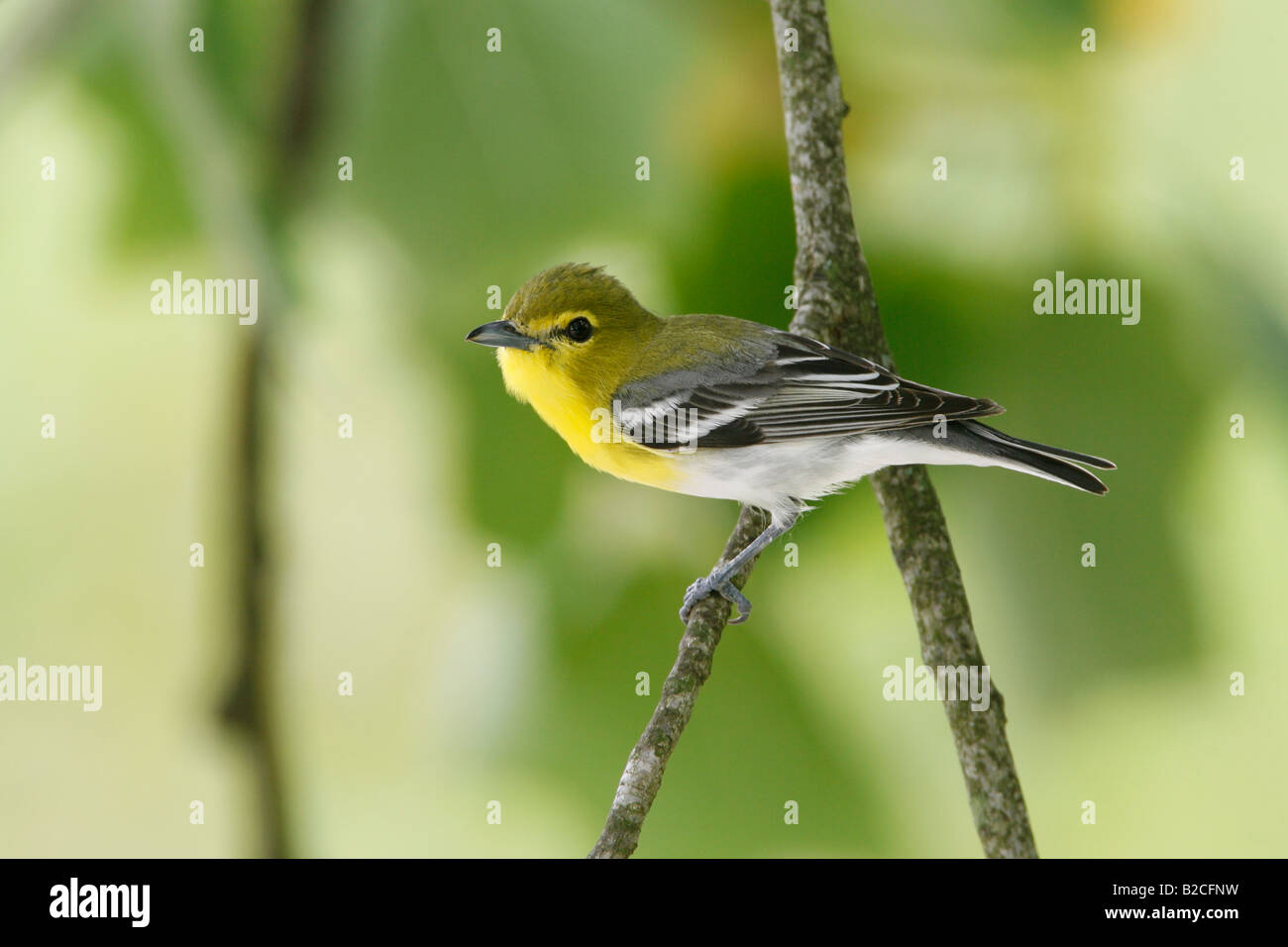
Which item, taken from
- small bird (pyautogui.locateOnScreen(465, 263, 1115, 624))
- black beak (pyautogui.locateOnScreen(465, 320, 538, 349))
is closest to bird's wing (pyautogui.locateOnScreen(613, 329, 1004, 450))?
small bird (pyautogui.locateOnScreen(465, 263, 1115, 624))

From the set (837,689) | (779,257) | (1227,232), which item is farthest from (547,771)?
(1227,232)

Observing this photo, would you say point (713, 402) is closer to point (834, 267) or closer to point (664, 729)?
point (834, 267)

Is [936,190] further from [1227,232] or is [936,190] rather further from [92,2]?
[92,2]

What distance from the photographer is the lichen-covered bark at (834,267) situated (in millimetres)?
818

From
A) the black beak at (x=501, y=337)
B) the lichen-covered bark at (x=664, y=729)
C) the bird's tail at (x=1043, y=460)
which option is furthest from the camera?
the black beak at (x=501, y=337)

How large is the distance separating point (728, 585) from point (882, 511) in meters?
0.15

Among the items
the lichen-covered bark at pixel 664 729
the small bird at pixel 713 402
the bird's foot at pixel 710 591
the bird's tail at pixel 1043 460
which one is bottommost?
the lichen-covered bark at pixel 664 729

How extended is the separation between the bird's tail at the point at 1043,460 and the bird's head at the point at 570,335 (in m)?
0.35

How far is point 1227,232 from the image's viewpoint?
90 cm

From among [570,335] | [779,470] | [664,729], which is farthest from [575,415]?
[664,729]

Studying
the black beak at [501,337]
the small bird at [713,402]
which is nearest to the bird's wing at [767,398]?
the small bird at [713,402]

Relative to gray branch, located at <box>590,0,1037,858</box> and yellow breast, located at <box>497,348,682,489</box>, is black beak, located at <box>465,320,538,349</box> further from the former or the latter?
gray branch, located at <box>590,0,1037,858</box>

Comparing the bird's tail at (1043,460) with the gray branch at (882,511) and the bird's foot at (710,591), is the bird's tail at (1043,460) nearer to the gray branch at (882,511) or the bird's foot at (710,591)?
the gray branch at (882,511)

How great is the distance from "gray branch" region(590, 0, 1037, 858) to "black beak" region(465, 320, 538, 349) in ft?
0.82
